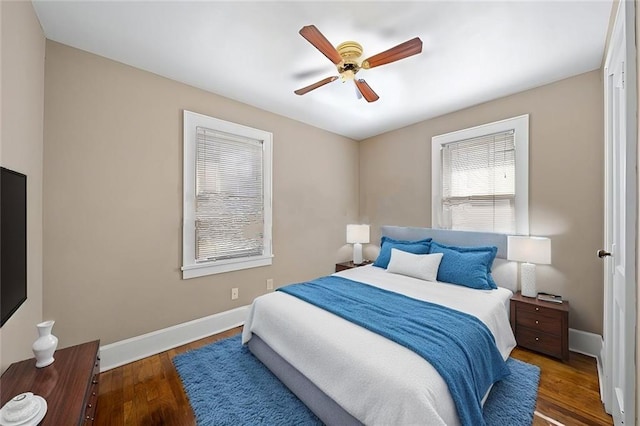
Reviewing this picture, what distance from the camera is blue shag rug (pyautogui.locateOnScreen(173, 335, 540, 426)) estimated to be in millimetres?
1641

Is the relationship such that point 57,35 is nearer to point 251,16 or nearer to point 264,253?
point 251,16

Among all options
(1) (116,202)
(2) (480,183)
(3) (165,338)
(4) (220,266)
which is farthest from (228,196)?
(2) (480,183)

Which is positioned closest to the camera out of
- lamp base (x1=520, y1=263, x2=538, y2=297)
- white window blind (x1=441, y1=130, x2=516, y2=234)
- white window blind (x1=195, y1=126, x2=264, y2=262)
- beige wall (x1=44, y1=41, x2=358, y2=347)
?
beige wall (x1=44, y1=41, x2=358, y2=347)

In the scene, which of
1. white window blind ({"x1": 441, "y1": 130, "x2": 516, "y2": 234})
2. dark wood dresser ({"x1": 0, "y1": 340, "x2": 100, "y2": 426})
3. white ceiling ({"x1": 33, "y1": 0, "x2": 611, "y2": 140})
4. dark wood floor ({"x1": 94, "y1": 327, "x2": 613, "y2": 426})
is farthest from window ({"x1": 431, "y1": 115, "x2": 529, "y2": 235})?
dark wood dresser ({"x1": 0, "y1": 340, "x2": 100, "y2": 426})

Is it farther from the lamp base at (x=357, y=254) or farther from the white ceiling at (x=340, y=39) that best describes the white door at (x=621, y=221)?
the lamp base at (x=357, y=254)

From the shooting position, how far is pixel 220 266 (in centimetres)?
293

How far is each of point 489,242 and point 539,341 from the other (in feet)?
3.46

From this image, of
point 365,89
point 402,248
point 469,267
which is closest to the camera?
point 365,89

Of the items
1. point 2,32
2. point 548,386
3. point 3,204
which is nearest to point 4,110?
point 2,32

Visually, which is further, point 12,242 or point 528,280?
point 528,280

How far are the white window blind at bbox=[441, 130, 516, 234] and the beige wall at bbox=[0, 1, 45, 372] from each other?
3.98 metres

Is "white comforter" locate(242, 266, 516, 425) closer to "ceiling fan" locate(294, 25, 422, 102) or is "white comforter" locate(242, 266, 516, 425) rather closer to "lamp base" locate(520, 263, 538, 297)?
"lamp base" locate(520, 263, 538, 297)

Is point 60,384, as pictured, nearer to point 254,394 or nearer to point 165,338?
point 254,394

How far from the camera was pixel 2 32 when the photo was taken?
1270 mm
